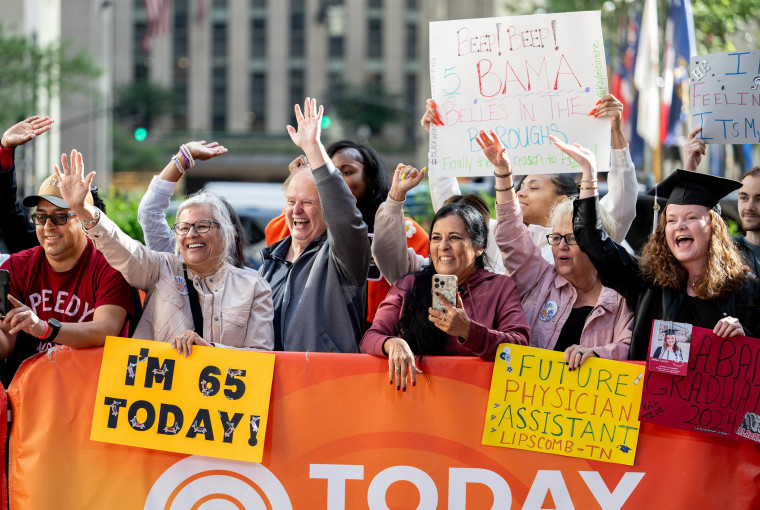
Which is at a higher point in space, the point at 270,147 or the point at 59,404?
the point at 270,147

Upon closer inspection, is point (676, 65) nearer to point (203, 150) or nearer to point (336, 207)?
point (203, 150)

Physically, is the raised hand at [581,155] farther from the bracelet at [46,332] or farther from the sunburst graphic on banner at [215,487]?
the bracelet at [46,332]

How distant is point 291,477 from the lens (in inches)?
162

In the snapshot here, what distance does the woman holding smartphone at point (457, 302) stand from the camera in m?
4.06

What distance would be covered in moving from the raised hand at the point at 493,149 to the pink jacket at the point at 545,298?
0.65 feet

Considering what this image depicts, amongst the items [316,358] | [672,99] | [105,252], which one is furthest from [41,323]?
[672,99]

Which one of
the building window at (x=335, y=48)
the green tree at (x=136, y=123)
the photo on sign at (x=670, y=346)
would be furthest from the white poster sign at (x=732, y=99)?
the building window at (x=335, y=48)

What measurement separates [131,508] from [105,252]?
1.12m

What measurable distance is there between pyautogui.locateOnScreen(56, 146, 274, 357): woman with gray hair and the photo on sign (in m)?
1.69

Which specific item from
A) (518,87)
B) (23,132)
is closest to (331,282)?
(518,87)

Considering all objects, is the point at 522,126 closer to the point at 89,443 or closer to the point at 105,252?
the point at 105,252

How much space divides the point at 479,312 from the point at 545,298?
0.51 meters

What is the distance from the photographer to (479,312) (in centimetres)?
420

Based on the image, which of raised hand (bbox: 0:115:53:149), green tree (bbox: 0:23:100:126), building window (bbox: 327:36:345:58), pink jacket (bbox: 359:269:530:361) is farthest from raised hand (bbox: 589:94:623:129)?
building window (bbox: 327:36:345:58)
